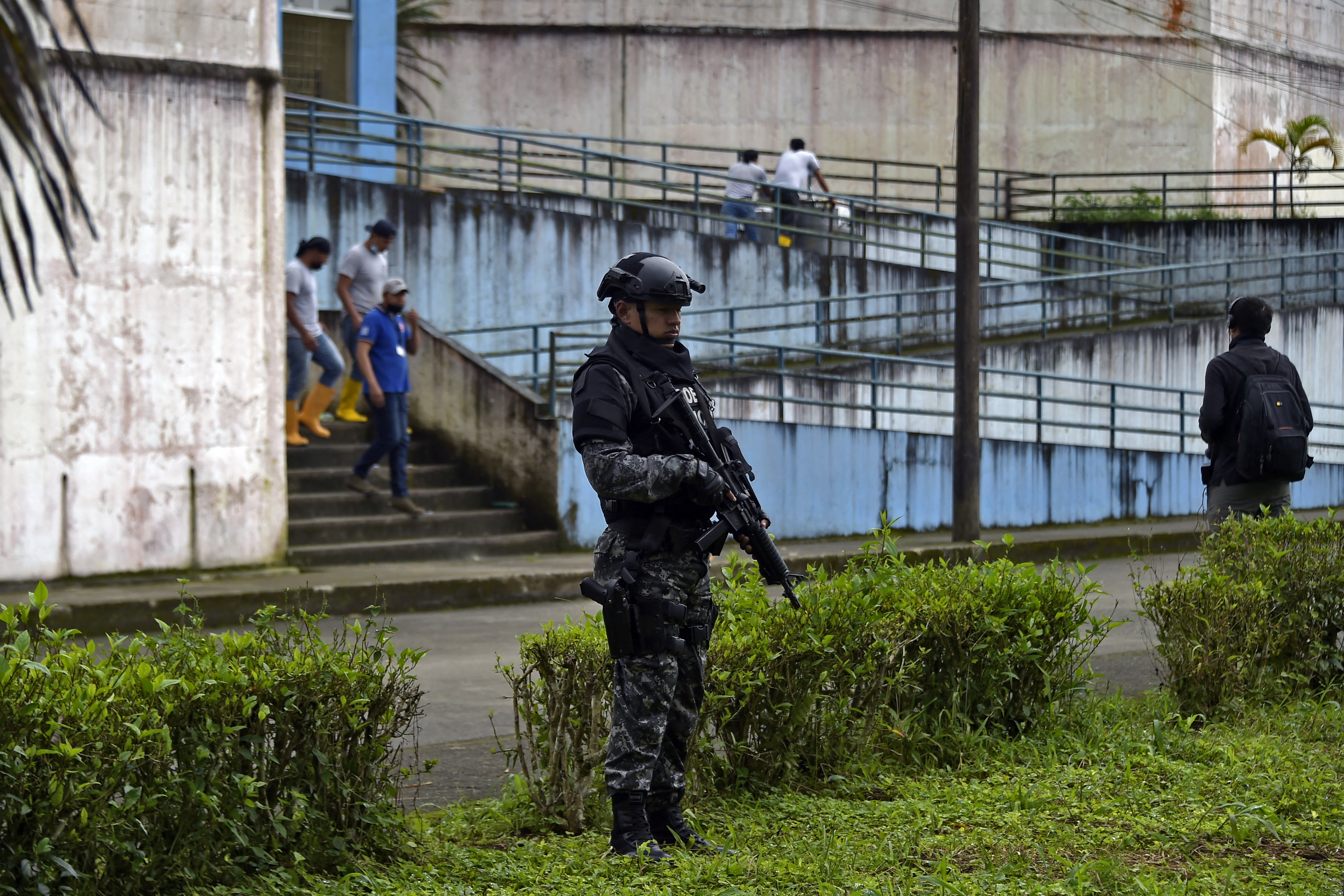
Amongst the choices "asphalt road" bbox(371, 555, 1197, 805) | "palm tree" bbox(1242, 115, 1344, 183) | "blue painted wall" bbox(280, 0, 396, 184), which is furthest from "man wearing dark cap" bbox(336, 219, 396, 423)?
"palm tree" bbox(1242, 115, 1344, 183)

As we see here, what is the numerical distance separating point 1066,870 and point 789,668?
1235mm

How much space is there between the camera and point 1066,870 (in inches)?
186

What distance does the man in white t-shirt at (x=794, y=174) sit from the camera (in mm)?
21750

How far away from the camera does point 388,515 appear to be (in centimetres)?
1312

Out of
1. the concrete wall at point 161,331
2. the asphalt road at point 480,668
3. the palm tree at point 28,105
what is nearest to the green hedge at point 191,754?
the asphalt road at point 480,668

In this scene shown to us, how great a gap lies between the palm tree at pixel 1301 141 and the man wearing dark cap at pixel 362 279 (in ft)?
60.0

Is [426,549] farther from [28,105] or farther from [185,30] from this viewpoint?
[28,105]

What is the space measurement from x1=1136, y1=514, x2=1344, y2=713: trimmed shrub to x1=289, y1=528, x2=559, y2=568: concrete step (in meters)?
6.71

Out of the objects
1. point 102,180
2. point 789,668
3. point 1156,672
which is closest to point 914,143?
point 102,180

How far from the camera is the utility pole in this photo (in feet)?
44.8

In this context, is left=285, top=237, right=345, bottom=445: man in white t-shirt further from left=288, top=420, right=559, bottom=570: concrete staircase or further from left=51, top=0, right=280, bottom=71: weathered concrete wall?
left=51, top=0, right=280, bottom=71: weathered concrete wall

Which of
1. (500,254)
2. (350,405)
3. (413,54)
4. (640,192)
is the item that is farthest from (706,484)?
(640,192)

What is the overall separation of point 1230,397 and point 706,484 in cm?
445

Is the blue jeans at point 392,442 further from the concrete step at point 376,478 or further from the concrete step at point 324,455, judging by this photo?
the concrete step at point 324,455
